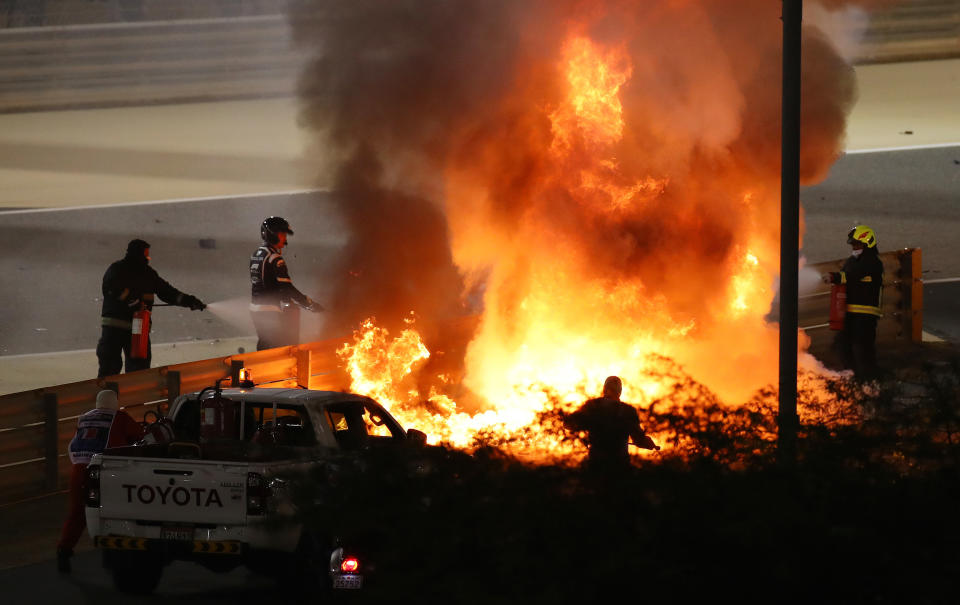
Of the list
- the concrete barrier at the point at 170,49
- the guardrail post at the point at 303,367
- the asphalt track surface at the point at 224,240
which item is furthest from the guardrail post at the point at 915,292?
the concrete barrier at the point at 170,49

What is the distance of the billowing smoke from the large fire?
0.7 inches

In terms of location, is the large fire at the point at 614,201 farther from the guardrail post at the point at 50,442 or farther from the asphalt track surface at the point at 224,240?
the asphalt track surface at the point at 224,240

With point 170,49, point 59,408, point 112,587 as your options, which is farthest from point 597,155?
point 170,49

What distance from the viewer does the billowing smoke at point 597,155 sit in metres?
13.4

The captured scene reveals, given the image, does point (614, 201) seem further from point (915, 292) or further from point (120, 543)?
point (120, 543)

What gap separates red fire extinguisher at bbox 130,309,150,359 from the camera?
14617 mm

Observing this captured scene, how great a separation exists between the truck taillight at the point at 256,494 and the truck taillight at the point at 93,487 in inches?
42.4

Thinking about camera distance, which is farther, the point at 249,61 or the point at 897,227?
the point at 249,61

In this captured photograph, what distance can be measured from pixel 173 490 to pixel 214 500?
12.0 inches

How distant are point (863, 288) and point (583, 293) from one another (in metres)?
3.72

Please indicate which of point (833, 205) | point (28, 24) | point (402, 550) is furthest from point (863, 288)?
point (28, 24)

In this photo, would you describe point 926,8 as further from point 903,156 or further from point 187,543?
point 187,543

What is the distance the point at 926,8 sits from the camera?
29453 mm

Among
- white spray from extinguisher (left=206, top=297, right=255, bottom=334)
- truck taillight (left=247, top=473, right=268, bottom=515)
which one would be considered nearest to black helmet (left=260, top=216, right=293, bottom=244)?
white spray from extinguisher (left=206, top=297, right=255, bottom=334)
